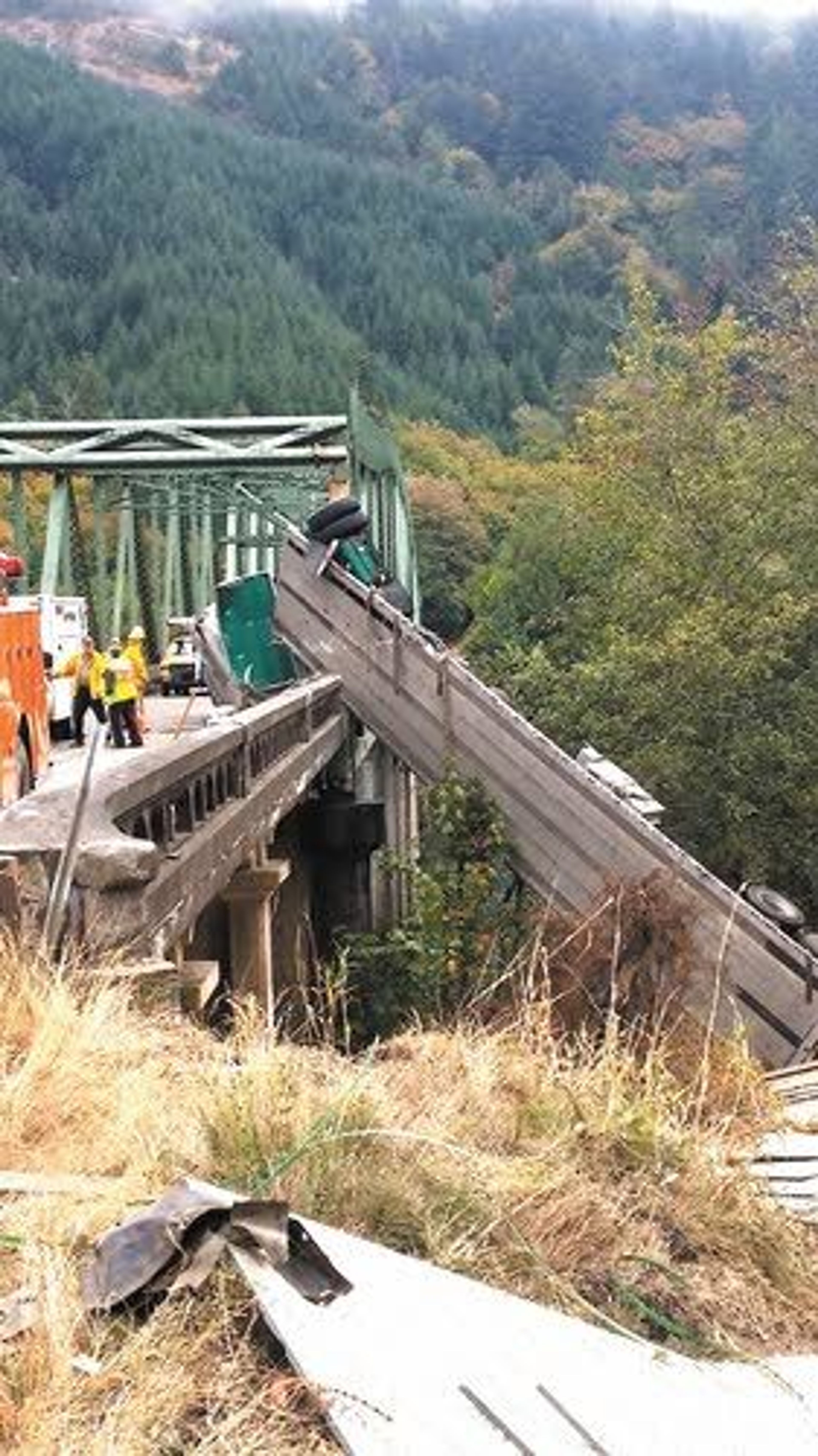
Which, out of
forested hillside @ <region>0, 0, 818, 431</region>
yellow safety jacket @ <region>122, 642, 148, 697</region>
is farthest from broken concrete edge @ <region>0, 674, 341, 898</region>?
forested hillside @ <region>0, 0, 818, 431</region>

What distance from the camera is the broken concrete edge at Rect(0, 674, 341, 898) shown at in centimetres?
650

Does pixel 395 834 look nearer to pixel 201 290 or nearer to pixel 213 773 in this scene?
pixel 213 773

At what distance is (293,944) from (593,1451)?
1760cm

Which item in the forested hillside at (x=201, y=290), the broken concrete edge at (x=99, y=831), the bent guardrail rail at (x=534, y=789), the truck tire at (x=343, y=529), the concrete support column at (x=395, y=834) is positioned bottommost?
the concrete support column at (x=395, y=834)

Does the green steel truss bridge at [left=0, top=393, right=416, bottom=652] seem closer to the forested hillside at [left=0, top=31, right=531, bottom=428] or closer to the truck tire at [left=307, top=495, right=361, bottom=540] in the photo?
the truck tire at [left=307, top=495, right=361, bottom=540]

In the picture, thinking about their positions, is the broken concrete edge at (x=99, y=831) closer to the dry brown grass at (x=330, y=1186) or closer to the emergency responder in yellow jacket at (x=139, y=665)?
the dry brown grass at (x=330, y=1186)

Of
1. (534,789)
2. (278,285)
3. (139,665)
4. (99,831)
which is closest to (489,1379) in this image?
(99,831)

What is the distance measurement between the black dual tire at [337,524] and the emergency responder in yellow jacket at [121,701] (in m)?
2.56

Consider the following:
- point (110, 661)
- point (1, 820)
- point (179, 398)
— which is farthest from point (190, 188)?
point (1, 820)

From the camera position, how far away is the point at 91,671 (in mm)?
21469

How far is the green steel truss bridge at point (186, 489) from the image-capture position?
3409 cm

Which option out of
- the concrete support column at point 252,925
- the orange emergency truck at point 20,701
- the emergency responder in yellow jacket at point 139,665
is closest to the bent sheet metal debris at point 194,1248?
the orange emergency truck at point 20,701

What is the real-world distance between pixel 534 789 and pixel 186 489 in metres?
35.1

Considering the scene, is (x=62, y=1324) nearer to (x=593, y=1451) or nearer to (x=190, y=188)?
(x=593, y=1451)
